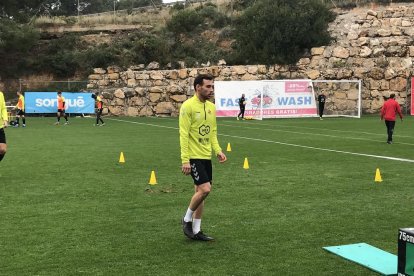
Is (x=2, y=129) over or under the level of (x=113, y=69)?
under

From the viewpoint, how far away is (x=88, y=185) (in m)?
11.0

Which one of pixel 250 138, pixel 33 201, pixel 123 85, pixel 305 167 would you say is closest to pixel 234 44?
pixel 123 85

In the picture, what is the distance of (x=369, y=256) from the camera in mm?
6133

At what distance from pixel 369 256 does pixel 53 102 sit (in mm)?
37142

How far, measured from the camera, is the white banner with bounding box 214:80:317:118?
3831 cm

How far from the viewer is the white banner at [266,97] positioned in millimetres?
38312

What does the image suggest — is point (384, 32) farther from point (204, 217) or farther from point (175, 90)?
point (204, 217)

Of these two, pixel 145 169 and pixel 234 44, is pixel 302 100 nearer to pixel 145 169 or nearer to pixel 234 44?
pixel 234 44

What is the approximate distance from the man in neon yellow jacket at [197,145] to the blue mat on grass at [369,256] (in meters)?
1.64

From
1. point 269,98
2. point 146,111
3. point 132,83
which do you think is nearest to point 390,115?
point 269,98

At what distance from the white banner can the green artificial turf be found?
71.6ft

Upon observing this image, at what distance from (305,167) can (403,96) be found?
31748 millimetres

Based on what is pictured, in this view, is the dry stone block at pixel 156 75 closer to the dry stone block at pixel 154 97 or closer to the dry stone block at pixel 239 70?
the dry stone block at pixel 154 97

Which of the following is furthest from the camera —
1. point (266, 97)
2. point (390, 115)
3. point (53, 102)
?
point (53, 102)
